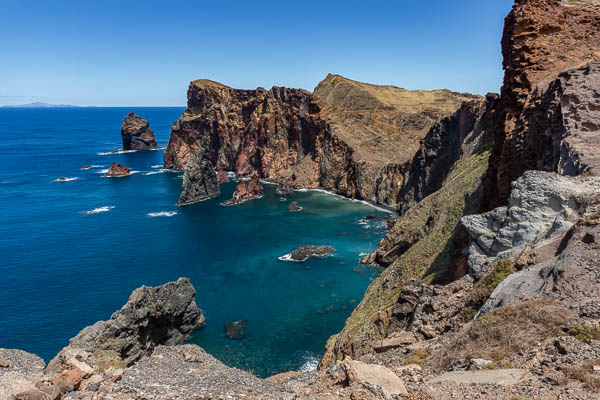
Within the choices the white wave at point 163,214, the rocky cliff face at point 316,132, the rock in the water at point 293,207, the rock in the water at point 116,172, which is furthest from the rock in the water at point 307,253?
the rock in the water at point 116,172

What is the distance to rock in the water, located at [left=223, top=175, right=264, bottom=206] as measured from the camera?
368 ft

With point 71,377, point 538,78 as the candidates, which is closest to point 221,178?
point 538,78

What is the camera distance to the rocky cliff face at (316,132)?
11755 centimetres

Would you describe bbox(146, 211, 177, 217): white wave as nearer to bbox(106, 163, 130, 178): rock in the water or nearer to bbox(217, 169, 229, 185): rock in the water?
bbox(217, 169, 229, 185): rock in the water

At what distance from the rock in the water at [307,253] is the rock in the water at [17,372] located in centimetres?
4662

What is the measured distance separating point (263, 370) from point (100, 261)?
143 feet

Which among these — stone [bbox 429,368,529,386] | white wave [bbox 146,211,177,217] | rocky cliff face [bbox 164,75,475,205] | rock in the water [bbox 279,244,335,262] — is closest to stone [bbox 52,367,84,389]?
stone [bbox 429,368,529,386]

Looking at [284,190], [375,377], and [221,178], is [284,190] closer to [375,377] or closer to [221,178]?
[221,178]

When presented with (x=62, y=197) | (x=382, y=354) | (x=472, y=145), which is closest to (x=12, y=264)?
(x=62, y=197)

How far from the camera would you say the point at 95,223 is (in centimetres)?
8919

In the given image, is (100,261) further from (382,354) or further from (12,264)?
(382,354)

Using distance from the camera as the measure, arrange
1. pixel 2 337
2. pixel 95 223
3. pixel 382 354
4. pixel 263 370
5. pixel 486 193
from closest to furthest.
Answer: pixel 382 354 < pixel 486 193 < pixel 263 370 < pixel 2 337 < pixel 95 223

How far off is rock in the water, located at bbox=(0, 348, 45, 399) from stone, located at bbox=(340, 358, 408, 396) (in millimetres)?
17831

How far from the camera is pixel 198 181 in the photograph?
11425cm
